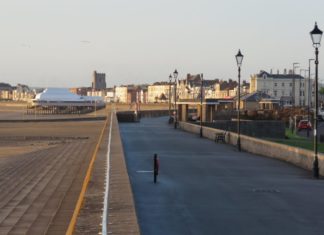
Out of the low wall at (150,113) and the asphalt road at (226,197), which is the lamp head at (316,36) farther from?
the low wall at (150,113)

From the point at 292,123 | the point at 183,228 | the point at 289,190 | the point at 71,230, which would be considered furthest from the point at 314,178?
the point at 292,123

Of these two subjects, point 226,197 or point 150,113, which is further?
point 150,113

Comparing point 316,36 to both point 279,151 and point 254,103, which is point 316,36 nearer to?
point 279,151

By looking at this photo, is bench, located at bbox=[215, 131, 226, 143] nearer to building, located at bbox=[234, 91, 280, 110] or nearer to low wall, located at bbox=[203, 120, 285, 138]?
low wall, located at bbox=[203, 120, 285, 138]

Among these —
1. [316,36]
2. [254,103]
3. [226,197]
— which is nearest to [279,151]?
[316,36]

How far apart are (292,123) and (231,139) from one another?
31.2m

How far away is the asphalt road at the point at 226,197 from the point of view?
42.4 ft

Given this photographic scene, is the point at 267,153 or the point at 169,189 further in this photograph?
the point at 267,153

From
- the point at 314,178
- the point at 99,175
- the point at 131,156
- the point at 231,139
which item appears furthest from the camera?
the point at 231,139

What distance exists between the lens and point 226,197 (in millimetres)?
16844

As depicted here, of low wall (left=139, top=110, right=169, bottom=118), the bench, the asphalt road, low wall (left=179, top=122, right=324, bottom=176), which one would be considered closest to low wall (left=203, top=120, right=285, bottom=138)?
the bench

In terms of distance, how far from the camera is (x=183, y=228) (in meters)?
12.6

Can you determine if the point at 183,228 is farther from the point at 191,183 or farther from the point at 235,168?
the point at 235,168

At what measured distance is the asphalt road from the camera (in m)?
12.9
